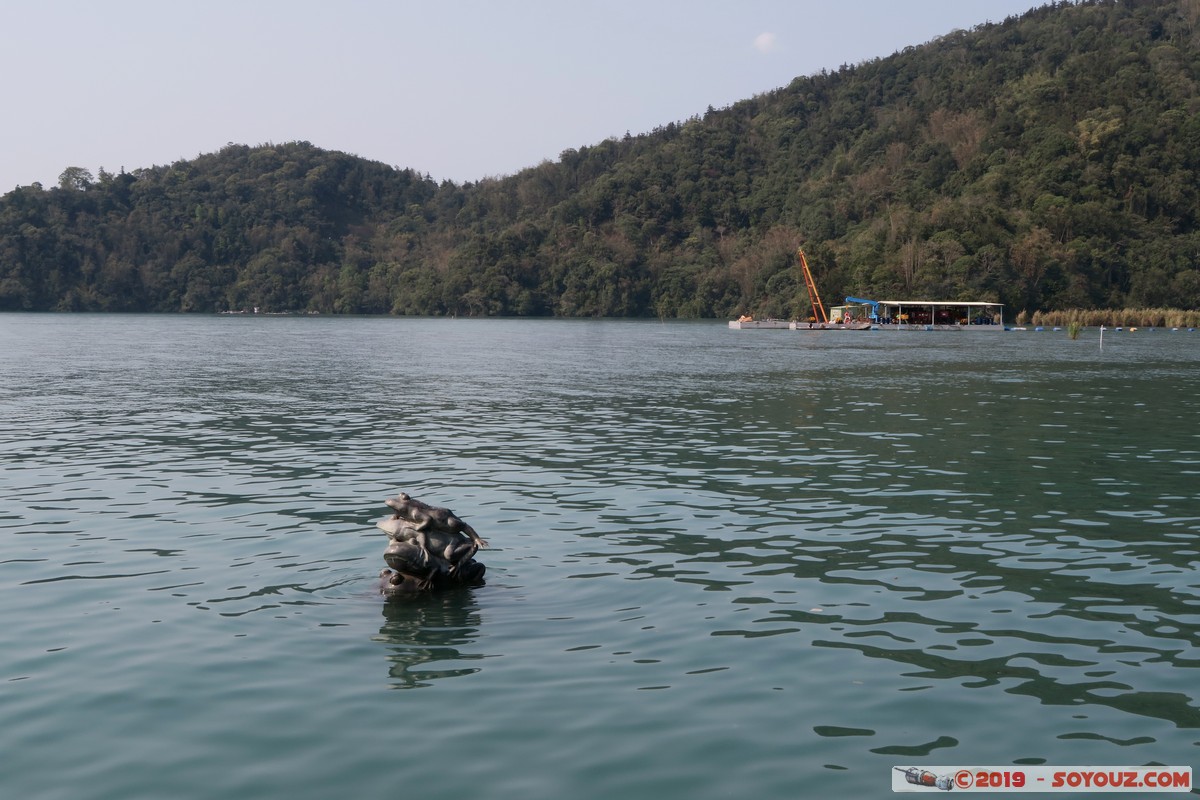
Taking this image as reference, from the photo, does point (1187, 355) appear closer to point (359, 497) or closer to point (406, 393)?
point (406, 393)

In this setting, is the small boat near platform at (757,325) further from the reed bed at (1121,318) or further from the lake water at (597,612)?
the lake water at (597,612)

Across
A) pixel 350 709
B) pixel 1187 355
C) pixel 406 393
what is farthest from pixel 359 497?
pixel 1187 355

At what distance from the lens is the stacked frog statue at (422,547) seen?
1390 cm

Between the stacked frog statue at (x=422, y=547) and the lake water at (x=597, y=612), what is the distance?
11.8 inches

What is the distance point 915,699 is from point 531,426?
24155 mm

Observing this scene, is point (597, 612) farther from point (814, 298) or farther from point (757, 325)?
point (814, 298)

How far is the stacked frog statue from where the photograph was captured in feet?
45.6

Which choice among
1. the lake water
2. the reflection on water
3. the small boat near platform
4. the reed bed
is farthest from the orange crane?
the reflection on water

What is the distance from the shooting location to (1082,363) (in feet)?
228

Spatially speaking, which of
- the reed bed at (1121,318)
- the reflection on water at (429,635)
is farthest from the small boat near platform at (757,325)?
the reflection on water at (429,635)

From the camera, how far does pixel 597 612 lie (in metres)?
13.4

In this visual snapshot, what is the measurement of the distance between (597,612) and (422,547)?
2.33 metres

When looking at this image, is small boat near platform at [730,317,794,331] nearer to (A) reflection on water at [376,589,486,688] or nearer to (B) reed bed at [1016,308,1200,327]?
(B) reed bed at [1016,308,1200,327]

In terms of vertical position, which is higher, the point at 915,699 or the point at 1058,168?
the point at 1058,168
